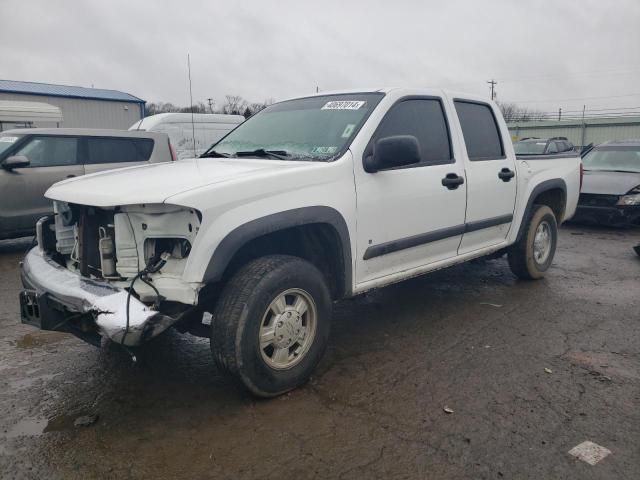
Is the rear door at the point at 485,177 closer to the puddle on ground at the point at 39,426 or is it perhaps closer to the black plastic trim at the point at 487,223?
the black plastic trim at the point at 487,223

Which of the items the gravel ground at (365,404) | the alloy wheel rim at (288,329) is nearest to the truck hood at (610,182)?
the gravel ground at (365,404)

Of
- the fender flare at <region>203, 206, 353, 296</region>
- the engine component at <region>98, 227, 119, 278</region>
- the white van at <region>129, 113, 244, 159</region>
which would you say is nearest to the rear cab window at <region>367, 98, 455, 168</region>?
the fender flare at <region>203, 206, 353, 296</region>

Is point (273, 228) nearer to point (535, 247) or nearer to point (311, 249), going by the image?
point (311, 249)

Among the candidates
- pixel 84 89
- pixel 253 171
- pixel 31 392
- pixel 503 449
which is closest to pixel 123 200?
pixel 253 171

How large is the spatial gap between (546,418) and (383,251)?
144 centimetres

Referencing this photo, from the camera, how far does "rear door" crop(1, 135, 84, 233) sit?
24.4 feet

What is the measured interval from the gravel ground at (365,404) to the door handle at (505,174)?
3.94 ft

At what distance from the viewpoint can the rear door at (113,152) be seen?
324 inches

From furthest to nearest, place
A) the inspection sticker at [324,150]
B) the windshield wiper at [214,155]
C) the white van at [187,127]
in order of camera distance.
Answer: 1. the white van at [187,127]
2. the windshield wiper at [214,155]
3. the inspection sticker at [324,150]

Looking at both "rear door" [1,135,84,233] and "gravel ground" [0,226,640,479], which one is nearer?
"gravel ground" [0,226,640,479]

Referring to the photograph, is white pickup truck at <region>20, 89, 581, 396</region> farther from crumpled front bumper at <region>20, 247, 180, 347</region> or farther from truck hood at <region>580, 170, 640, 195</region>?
truck hood at <region>580, 170, 640, 195</region>

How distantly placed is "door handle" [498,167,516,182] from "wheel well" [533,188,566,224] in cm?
106

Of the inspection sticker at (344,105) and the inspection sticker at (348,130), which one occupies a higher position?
the inspection sticker at (344,105)

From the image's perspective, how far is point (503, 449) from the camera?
8.80 feet
